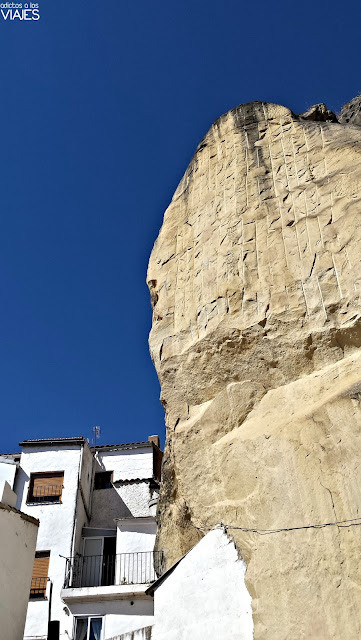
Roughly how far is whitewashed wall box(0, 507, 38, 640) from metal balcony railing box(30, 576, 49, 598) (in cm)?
755

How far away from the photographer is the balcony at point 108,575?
55.0 ft

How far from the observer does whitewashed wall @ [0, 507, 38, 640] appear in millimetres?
10211

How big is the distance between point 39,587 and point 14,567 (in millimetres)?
8353

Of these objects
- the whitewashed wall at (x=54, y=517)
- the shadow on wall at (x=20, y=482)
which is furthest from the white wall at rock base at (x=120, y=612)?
the shadow on wall at (x=20, y=482)

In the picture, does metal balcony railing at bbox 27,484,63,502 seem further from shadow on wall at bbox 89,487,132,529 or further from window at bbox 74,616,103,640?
window at bbox 74,616,103,640

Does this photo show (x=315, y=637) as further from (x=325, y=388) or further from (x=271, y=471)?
(x=325, y=388)

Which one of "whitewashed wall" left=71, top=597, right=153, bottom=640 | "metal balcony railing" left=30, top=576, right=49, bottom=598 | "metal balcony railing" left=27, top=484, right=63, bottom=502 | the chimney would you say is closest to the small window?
"metal balcony railing" left=27, top=484, right=63, bottom=502

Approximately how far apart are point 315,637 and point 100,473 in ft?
60.7

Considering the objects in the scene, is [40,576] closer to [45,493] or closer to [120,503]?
[45,493]

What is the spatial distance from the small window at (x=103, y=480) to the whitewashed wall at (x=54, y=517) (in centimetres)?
212

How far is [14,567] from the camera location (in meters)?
10.7

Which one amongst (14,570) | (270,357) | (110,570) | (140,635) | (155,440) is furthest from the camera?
(155,440)

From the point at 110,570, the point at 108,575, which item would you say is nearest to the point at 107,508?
the point at 110,570

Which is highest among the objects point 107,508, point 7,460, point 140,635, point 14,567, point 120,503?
point 7,460
